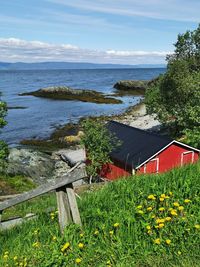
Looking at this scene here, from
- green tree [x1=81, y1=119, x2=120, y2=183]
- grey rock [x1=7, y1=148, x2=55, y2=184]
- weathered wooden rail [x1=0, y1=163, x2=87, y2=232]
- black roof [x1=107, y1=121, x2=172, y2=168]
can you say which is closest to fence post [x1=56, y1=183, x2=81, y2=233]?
weathered wooden rail [x1=0, y1=163, x2=87, y2=232]

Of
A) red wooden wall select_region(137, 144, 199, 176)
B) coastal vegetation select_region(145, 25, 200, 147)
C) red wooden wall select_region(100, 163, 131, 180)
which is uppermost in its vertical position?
coastal vegetation select_region(145, 25, 200, 147)

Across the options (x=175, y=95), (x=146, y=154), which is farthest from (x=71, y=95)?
(x=146, y=154)

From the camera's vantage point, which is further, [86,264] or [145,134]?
[145,134]

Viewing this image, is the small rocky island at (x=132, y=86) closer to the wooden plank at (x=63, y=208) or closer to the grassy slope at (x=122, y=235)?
the grassy slope at (x=122, y=235)

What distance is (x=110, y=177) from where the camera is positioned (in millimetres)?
30672

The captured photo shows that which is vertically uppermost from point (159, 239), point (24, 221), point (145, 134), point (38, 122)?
point (159, 239)

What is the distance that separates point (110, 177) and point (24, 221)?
2303cm

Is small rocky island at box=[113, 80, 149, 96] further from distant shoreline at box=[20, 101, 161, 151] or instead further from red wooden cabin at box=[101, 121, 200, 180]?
red wooden cabin at box=[101, 121, 200, 180]

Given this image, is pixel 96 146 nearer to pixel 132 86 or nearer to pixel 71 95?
pixel 71 95

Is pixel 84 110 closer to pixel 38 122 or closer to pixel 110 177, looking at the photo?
pixel 38 122

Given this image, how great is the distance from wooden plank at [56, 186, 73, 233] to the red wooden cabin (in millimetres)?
20953

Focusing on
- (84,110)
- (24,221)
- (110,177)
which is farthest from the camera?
(84,110)

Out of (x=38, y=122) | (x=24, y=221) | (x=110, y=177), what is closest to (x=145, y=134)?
(x=110, y=177)

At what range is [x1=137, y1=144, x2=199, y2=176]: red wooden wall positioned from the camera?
28.7 meters
